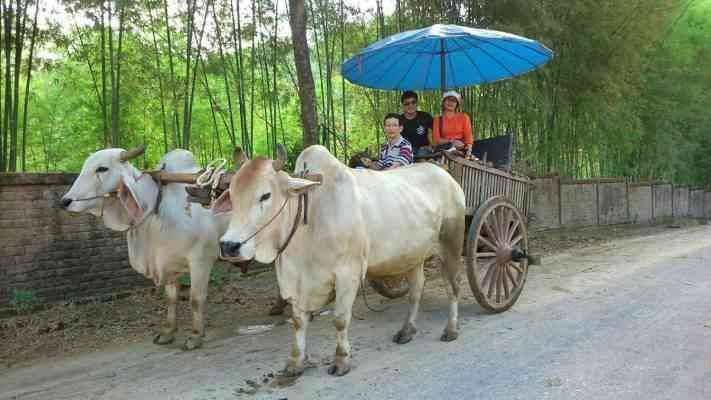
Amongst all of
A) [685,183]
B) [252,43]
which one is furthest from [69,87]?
[685,183]

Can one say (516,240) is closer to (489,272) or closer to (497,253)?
(497,253)

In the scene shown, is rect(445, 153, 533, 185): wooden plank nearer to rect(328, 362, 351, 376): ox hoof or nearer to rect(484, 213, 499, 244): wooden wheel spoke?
rect(484, 213, 499, 244): wooden wheel spoke

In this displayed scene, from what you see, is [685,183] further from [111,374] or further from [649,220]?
[111,374]

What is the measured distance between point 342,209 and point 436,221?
95 centimetres

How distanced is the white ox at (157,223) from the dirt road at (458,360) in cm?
44

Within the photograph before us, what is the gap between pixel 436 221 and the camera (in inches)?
156

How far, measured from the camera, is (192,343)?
387cm

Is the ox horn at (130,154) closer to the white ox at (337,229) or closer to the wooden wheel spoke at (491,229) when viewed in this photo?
the white ox at (337,229)

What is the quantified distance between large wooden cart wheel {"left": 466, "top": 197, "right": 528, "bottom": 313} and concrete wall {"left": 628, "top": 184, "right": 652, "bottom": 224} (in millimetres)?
12053

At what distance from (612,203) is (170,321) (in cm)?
1292

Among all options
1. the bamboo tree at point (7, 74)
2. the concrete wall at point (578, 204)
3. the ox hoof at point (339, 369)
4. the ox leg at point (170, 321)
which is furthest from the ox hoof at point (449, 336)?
the concrete wall at point (578, 204)

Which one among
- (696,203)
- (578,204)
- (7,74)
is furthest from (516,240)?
(696,203)

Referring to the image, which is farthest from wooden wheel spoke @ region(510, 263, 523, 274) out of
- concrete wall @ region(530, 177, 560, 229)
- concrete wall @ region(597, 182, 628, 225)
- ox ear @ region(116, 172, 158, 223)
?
concrete wall @ region(597, 182, 628, 225)

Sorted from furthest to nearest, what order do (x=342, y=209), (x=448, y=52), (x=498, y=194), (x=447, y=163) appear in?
(x=448, y=52), (x=498, y=194), (x=447, y=163), (x=342, y=209)
